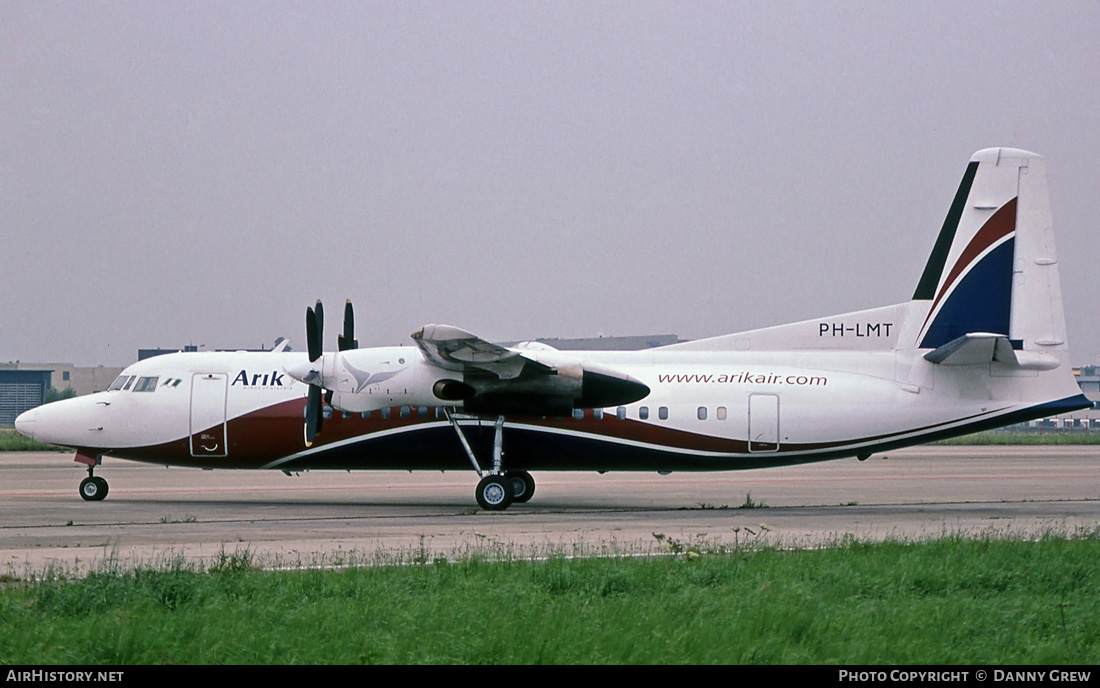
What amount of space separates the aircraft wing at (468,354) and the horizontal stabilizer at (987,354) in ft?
25.1

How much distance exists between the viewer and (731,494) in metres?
27.2

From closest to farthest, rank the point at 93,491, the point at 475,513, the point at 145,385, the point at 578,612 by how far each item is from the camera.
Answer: the point at 578,612, the point at 475,513, the point at 93,491, the point at 145,385

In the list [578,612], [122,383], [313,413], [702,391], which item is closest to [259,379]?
[313,413]

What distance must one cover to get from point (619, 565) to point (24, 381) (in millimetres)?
121028

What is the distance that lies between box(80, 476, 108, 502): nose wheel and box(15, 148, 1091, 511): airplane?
0.10 feet

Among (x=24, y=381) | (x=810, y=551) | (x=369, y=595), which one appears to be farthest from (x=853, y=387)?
(x=24, y=381)

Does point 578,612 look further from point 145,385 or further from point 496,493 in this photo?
point 145,385

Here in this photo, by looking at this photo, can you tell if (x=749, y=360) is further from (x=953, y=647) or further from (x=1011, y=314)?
(x=953, y=647)

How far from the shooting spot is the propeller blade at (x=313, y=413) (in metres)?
21.8

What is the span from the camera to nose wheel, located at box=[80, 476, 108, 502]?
23.3m

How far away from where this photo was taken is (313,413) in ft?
71.6

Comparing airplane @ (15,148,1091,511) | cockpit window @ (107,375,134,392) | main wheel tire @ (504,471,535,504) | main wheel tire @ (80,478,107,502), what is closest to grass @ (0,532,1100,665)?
airplane @ (15,148,1091,511)

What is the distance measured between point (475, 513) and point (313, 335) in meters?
4.76

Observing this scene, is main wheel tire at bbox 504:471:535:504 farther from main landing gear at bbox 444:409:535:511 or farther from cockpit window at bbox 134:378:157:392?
cockpit window at bbox 134:378:157:392
